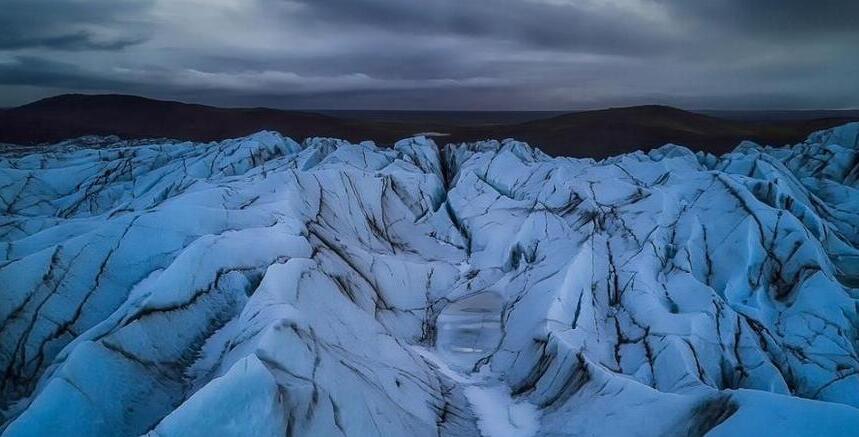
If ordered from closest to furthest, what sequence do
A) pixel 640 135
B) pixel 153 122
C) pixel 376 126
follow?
pixel 640 135
pixel 376 126
pixel 153 122

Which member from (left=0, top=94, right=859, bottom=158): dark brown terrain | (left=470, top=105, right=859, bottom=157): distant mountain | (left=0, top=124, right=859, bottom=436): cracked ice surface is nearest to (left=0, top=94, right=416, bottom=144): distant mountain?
(left=0, top=94, right=859, bottom=158): dark brown terrain

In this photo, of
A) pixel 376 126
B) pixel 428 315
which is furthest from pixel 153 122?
pixel 428 315

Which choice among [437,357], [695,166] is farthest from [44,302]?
[695,166]

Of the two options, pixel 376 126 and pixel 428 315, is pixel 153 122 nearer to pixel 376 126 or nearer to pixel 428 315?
pixel 376 126

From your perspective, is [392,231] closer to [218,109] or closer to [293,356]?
[293,356]

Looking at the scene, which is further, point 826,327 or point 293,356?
point 826,327

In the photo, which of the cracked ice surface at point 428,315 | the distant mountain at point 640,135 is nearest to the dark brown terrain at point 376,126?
the distant mountain at point 640,135

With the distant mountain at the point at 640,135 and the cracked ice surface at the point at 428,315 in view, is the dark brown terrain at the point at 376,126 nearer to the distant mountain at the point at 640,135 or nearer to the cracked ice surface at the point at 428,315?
the distant mountain at the point at 640,135
